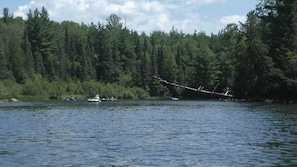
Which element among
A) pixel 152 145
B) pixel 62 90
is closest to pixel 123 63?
pixel 62 90

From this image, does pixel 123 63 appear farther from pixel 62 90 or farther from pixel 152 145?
pixel 152 145

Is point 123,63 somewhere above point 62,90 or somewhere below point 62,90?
above

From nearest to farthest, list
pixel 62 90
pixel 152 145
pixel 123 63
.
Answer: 1. pixel 152 145
2. pixel 62 90
3. pixel 123 63

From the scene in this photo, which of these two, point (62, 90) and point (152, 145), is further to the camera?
point (62, 90)

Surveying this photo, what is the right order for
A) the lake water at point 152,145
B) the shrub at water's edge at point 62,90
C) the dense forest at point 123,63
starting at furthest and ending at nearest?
the shrub at water's edge at point 62,90, the dense forest at point 123,63, the lake water at point 152,145

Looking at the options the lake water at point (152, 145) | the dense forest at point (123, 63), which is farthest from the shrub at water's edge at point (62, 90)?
the lake water at point (152, 145)

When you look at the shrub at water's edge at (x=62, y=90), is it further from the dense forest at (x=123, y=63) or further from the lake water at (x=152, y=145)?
the lake water at (x=152, y=145)

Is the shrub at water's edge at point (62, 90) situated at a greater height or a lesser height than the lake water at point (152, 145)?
greater

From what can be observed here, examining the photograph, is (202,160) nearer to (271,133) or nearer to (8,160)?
(8,160)

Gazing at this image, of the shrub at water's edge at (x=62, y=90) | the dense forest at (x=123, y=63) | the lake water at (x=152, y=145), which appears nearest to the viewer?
the lake water at (x=152, y=145)

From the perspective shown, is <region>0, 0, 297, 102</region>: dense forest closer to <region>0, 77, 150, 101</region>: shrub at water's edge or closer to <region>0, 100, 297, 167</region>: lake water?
<region>0, 77, 150, 101</region>: shrub at water's edge

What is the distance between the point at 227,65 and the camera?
15100 centimetres

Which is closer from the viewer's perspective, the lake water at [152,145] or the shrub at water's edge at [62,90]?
the lake water at [152,145]

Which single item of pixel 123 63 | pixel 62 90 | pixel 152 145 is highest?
pixel 123 63
